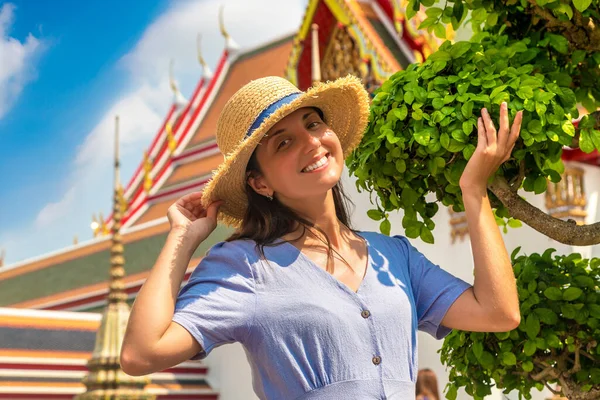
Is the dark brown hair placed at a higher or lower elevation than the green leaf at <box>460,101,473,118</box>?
lower

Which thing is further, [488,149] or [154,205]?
[154,205]

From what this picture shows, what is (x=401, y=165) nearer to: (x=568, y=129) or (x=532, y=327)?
(x=568, y=129)

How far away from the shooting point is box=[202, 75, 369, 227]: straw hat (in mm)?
1548

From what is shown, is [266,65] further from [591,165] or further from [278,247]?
[278,247]

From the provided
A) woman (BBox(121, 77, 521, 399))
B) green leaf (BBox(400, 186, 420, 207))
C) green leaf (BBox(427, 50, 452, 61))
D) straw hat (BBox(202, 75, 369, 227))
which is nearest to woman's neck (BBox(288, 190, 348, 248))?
woman (BBox(121, 77, 521, 399))

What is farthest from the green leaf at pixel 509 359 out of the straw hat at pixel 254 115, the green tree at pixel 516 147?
the straw hat at pixel 254 115

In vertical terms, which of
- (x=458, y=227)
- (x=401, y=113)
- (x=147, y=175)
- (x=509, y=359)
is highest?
(x=147, y=175)

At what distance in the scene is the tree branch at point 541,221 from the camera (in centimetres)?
178

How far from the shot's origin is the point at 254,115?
1.57 meters

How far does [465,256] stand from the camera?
19.6 ft

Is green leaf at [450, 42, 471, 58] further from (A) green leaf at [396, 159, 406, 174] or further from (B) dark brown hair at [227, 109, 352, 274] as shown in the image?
(B) dark brown hair at [227, 109, 352, 274]

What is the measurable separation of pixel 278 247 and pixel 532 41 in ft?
2.61

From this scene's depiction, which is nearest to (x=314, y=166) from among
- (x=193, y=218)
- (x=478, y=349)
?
(x=193, y=218)

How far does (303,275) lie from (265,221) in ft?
0.42
